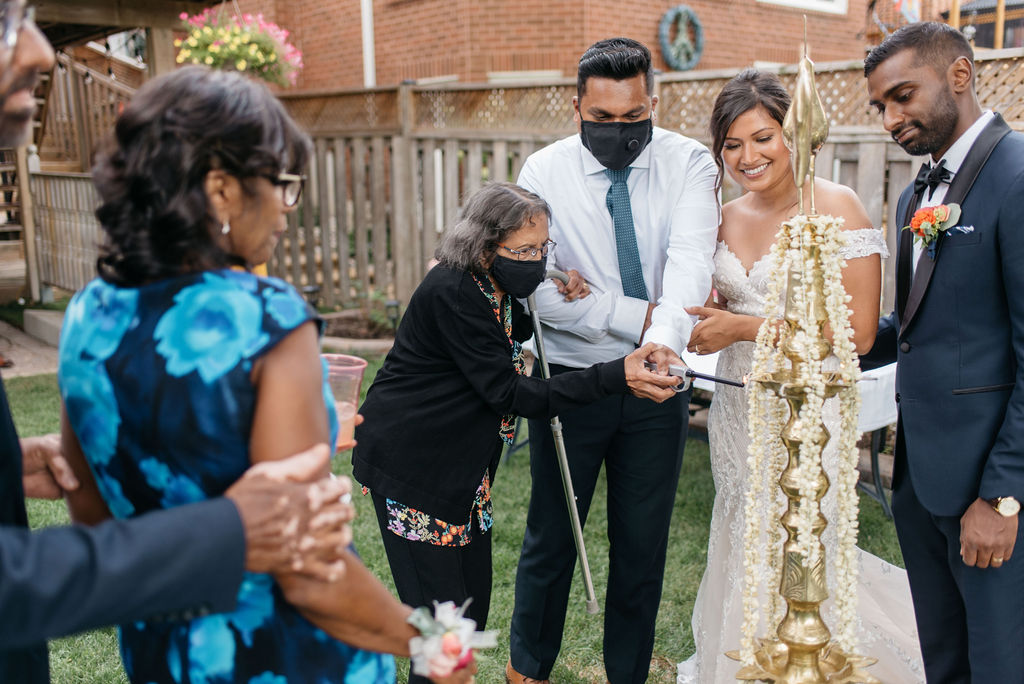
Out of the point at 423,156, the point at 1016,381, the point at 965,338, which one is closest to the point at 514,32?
the point at 423,156

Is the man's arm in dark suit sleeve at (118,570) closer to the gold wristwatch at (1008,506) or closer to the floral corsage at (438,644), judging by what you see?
the floral corsage at (438,644)

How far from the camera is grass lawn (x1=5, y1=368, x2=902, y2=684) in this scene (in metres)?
3.55

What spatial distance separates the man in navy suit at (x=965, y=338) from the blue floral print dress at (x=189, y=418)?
1.69 m

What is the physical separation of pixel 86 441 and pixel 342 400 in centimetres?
105

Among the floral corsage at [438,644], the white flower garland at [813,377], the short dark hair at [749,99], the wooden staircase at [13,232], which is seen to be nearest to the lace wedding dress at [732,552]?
the short dark hair at [749,99]

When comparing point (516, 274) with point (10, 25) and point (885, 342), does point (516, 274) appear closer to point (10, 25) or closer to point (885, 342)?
point (885, 342)

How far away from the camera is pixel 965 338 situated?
7.64 feet

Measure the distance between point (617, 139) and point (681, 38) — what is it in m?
9.96

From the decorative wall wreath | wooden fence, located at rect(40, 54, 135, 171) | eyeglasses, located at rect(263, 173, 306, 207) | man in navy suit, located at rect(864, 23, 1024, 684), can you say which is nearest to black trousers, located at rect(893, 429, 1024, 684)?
man in navy suit, located at rect(864, 23, 1024, 684)

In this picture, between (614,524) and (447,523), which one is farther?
(614,524)

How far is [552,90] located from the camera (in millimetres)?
8438

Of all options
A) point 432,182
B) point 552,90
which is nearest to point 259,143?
point 552,90

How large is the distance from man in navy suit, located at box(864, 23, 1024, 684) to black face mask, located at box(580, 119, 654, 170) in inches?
33.3

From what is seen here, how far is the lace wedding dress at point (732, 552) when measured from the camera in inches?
126
